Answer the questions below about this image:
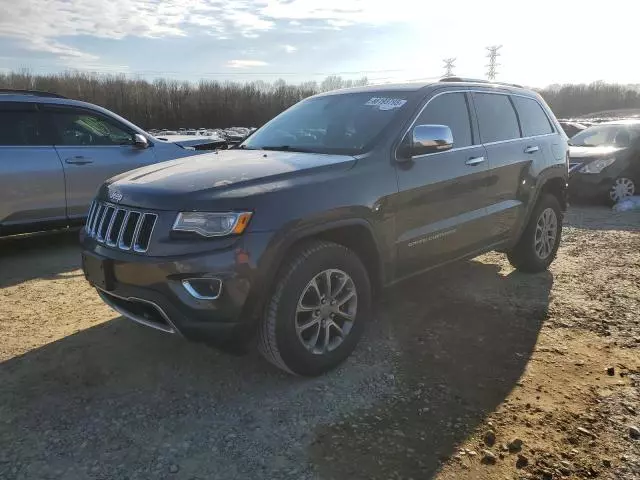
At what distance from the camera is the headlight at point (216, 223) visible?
2883 mm

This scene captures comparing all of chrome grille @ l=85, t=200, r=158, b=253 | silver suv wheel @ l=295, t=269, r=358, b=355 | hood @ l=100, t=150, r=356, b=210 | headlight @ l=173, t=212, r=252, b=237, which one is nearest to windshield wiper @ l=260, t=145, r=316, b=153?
hood @ l=100, t=150, r=356, b=210

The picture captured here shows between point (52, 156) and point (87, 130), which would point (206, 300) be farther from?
point (87, 130)

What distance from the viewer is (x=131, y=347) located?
12.5ft

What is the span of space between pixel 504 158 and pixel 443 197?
106 centimetres

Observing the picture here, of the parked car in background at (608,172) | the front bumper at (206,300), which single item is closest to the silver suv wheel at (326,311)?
the front bumper at (206,300)

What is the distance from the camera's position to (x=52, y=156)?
6.25 m

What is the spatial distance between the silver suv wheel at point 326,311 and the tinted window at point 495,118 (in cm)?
204

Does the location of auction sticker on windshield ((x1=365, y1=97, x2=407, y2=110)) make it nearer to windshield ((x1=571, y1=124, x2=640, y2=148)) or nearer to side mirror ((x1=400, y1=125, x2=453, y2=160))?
side mirror ((x1=400, y1=125, x2=453, y2=160))

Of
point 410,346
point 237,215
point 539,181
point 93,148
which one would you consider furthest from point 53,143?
point 539,181

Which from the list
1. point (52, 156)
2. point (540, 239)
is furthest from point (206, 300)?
point (52, 156)

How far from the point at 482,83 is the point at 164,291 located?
3432 millimetres

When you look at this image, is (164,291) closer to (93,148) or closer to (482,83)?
(482,83)

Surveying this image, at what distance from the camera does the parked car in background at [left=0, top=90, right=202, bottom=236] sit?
5988 mm

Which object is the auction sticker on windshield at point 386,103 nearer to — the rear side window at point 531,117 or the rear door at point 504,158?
the rear door at point 504,158
